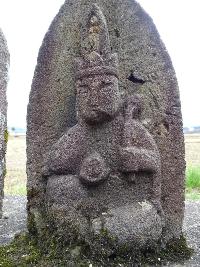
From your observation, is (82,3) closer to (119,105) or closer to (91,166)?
(119,105)

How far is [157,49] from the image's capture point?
4652 mm

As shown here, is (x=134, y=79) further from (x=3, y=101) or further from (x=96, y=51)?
(x=3, y=101)

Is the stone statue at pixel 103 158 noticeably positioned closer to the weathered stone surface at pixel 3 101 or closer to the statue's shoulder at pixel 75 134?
the statue's shoulder at pixel 75 134

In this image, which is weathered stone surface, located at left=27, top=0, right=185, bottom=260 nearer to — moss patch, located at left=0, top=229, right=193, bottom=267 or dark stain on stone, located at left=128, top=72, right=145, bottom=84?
dark stain on stone, located at left=128, top=72, right=145, bottom=84

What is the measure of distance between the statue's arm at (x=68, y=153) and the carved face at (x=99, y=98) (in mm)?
188

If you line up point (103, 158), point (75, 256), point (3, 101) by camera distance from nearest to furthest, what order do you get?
point (75, 256)
point (103, 158)
point (3, 101)

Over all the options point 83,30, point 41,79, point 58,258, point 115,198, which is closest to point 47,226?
point 58,258

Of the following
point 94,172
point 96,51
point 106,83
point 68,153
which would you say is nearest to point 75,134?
point 68,153

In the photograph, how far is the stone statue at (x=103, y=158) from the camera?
168 inches

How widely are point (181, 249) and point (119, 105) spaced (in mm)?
1465

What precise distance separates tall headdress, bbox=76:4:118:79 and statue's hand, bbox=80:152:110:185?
2.59 ft

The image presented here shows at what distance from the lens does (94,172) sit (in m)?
4.26

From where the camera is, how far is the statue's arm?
440 cm

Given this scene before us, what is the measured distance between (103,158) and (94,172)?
6.9 inches
